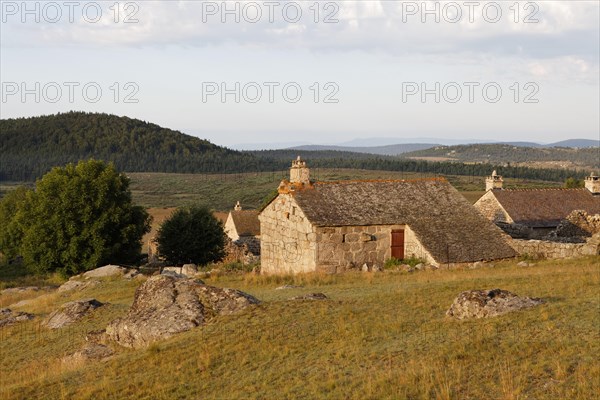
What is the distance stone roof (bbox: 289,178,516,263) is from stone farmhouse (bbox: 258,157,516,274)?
0.15 ft

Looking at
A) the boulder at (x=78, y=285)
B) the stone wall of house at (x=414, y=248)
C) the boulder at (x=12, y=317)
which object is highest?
the stone wall of house at (x=414, y=248)

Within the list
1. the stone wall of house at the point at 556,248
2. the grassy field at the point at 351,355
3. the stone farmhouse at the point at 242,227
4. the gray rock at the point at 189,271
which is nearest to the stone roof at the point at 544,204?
the stone wall of house at the point at 556,248

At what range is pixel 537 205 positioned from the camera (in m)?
52.7

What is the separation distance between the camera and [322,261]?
31172 millimetres

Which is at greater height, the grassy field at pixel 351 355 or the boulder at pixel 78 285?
the grassy field at pixel 351 355

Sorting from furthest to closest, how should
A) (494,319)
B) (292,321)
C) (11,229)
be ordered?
(11,229), (292,321), (494,319)

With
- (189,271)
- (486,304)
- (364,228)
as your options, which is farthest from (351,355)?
(189,271)

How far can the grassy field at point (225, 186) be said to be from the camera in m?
122

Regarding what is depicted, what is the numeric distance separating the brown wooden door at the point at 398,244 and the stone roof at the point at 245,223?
3564 centimetres

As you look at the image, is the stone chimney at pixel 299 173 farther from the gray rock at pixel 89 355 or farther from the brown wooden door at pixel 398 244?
the gray rock at pixel 89 355

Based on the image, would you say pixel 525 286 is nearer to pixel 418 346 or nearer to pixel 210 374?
pixel 418 346

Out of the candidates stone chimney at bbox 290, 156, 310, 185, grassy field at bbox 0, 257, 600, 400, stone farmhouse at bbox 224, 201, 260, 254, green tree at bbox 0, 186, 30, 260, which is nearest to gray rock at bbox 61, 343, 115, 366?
grassy field at bbox 0, 257, 600, 400

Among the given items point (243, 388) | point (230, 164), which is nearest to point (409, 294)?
point (243, 388)

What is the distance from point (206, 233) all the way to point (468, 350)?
128 ft
